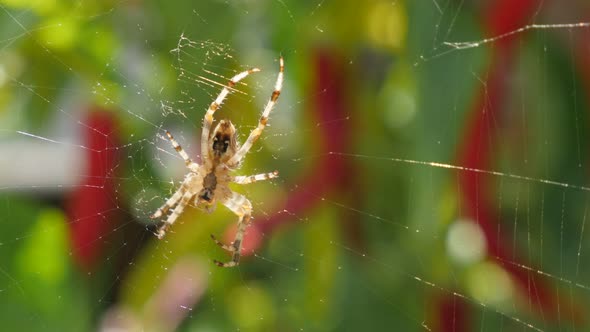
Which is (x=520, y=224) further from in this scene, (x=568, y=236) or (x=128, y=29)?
(x=128, y=29)

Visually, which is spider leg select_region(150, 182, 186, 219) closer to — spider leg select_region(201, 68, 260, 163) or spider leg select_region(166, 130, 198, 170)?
spider leg select_region(166, 130, 198, 170)

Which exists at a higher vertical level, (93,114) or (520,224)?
(93,114)

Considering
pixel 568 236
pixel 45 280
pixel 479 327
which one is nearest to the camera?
pixel 45 280

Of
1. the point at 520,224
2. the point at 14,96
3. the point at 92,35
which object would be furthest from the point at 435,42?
the point at 14,96

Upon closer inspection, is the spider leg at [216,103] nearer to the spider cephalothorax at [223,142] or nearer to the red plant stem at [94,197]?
the spider cephalothorax at [223,142]

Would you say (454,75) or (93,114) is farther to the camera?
(454,75)

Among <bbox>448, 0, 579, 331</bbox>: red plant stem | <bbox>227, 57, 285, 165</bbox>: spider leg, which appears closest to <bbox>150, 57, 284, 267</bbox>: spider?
<bbox>227, 57, 285, 165</bbox>: spider leg

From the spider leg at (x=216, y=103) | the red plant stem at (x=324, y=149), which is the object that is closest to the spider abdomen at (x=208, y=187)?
the spider leg at (x=216, y=103)

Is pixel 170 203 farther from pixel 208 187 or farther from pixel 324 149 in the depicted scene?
pixel 324 149
